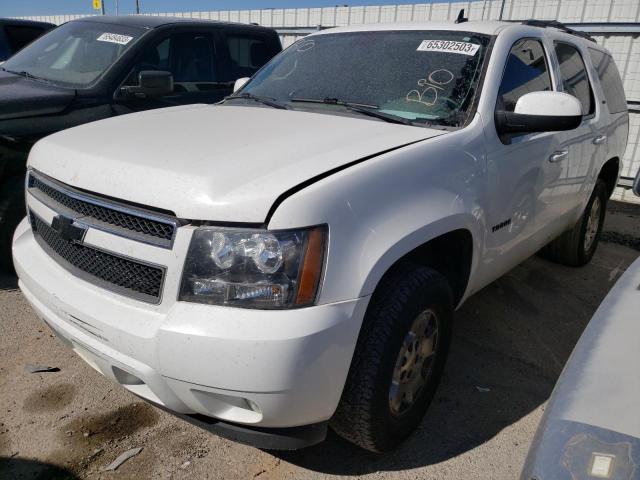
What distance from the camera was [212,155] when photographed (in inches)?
81.0

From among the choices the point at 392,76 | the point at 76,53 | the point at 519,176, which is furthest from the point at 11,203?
the point at 519,176

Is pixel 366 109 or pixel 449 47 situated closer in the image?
pixel 366 109

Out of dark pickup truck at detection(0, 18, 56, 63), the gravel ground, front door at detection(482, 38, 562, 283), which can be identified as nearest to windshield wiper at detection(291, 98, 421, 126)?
front door at detection(482, 38, 562, 283)

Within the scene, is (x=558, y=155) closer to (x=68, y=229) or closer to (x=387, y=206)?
(x=387, y=206)

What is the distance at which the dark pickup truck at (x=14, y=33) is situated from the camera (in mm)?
7145

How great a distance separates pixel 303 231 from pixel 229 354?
46 centimetres

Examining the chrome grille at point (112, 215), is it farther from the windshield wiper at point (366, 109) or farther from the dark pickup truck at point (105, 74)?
the dark pickup truck at point (105, 74)

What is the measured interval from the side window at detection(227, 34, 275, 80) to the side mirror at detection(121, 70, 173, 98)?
3.46 feet

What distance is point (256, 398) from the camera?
179 centimetres

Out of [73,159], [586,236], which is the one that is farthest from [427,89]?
[586,236]

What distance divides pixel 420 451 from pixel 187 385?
1.19 meters

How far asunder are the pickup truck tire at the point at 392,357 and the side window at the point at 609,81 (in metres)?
2.83

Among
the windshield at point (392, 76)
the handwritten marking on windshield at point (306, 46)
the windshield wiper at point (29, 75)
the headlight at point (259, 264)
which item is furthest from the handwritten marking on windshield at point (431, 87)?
the windshield wiper at point (29, 75)

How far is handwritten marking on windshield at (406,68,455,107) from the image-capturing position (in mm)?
2734
